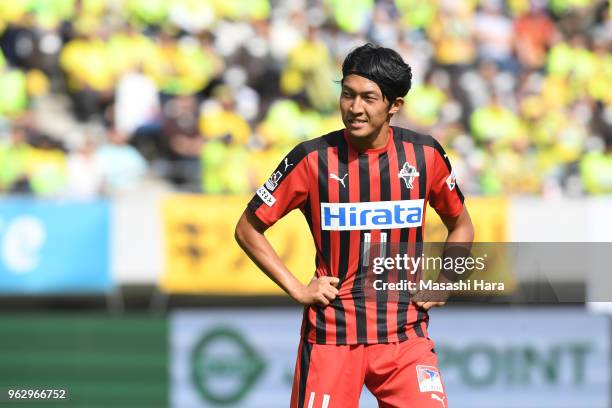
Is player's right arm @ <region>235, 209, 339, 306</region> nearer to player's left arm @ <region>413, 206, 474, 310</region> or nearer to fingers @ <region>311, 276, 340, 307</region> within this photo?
fingers @ <region>311, 276, 340, 307</region>

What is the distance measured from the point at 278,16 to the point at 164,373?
560 cm

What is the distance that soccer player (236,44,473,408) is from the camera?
4.80m

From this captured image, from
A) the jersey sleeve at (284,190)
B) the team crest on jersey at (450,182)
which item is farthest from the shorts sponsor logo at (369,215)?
the team crest on jersey at (450,182)

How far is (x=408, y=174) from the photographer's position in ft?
16.2

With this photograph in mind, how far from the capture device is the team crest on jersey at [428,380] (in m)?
4.80

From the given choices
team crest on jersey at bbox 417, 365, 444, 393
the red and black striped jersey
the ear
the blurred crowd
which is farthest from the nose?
the blurred crowd

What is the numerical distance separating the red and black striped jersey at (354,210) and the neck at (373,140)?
0.02m

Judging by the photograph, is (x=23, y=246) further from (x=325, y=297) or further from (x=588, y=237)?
(x=325, y=297)

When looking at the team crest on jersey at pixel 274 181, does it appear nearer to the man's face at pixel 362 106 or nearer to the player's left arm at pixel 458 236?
the man's face at pixel 362 106

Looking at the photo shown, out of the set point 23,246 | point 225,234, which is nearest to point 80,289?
point 23,246

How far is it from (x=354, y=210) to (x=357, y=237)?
11 centimetres

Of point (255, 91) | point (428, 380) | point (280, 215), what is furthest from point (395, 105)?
point (255, 91)

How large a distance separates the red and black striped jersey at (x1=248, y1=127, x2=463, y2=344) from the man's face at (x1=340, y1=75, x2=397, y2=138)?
19 cm

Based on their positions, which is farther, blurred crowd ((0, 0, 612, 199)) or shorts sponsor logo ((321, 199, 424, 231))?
blurred crowd ((0, 0, 612, 199))
